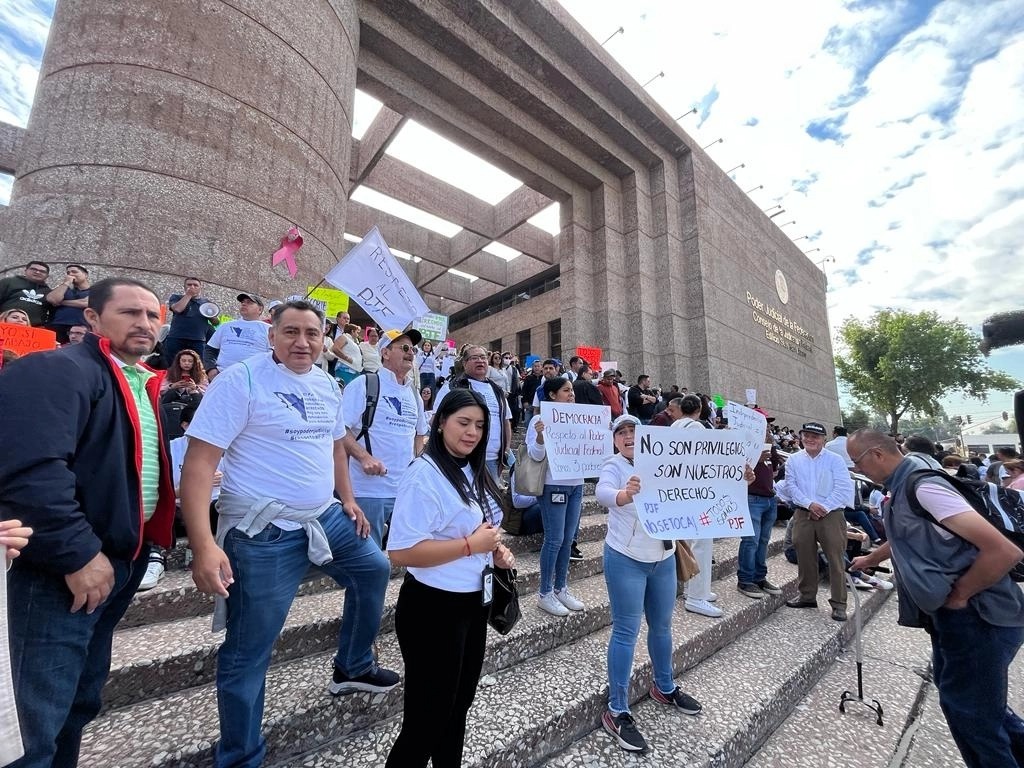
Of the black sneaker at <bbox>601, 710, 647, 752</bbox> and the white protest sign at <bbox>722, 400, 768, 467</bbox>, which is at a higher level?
the white protest sign at <bbox>722, 400, 768, 467</bbox>

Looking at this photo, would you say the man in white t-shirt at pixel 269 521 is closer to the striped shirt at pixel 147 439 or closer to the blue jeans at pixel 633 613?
the striped shirt at pixel 147 439

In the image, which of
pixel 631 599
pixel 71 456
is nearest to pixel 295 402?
pixel 71 456

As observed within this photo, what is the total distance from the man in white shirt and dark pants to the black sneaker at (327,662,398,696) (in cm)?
458

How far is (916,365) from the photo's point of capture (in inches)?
1261

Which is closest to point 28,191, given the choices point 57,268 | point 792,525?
point 57,268

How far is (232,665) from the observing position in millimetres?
1723

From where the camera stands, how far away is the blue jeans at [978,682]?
2.12 meters

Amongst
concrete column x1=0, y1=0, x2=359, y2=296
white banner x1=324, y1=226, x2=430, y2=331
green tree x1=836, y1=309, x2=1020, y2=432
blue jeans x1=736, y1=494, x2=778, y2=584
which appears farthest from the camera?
green tree x1=836, y1=309, x2=1020, y2=432

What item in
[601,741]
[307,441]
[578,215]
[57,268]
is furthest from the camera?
[578,215]

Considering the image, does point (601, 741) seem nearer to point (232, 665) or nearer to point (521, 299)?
point (232, 665)

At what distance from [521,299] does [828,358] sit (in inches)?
756

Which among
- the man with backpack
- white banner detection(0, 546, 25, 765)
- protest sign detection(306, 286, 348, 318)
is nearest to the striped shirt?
white banner detection(0, 546, 25, 765)

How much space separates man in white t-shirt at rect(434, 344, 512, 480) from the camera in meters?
4.05

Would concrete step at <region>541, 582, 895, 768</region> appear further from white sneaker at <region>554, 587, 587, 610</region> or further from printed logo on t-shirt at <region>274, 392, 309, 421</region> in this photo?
printed logo on t-shirt at <region>274, 392, 309, 421</region>
